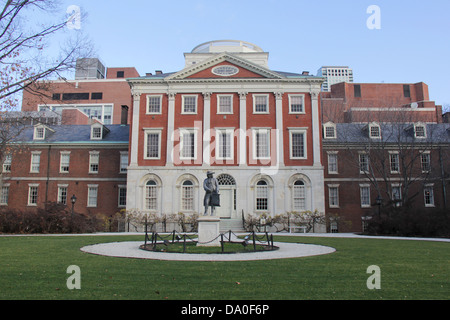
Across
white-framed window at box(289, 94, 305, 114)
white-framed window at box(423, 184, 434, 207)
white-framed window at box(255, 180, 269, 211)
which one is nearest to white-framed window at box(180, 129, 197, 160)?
white-framed window at box(255, 180, 269, 211)

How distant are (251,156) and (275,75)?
7.68 meters

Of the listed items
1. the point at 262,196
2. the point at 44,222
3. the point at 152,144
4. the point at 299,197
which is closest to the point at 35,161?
the point at 152,144

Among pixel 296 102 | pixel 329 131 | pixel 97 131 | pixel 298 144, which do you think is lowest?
pixel 298 144

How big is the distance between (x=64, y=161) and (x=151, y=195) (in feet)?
36.3

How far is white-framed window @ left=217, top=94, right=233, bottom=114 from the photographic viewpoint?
34188 millimetres

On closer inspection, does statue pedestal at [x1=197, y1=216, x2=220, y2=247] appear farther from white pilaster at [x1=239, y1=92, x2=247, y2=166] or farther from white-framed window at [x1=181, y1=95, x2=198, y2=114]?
white-framed window at [x1=181, y1=95, x2=198, y2=114]

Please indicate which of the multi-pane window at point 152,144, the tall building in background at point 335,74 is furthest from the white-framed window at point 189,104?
A: the tall building in background at point 335,74

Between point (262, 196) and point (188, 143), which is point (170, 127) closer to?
point (188, 143)

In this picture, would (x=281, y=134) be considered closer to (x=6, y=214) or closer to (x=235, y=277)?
(x=6, y=214)

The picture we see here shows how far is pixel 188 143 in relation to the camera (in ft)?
110

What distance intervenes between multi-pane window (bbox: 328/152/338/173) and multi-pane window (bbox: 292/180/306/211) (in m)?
5.31

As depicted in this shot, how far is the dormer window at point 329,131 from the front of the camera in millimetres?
37900

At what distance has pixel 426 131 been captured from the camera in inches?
1507

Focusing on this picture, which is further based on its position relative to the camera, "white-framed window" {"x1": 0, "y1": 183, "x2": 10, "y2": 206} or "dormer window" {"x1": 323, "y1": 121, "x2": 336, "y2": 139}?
"dormer window" {"x1": 323, "y1": 121, "x2": 336, "y2": 139}
